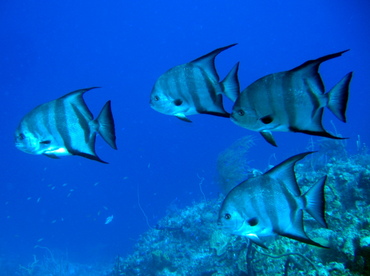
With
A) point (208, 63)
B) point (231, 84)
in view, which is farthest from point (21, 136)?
point (231, 84)

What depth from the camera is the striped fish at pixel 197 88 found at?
A: 2.05 meters

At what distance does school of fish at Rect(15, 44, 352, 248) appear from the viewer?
1.75 m

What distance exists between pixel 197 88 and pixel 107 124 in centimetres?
78

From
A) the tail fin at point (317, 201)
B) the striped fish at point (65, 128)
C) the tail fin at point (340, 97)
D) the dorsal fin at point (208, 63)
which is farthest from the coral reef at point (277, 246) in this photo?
the striped fish at point (65, 128)

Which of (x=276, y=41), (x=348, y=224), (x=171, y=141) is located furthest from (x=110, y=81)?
(x=348, y=224)

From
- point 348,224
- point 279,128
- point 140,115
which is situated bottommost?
point 140,115

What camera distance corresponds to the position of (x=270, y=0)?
124m

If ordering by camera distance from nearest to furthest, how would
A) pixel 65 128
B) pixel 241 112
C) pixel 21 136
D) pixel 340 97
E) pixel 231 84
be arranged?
1. pixel 340 97
2. pixel 241 112
3. pixel 231 84
4. pixel 65 128
5. pixel 21 136

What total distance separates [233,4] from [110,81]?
6878 centimetres

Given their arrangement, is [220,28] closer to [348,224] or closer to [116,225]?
[116,225]

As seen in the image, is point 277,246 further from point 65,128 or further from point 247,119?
point 65,128

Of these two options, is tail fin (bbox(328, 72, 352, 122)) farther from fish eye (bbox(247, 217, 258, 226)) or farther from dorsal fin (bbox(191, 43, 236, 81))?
fish eye (bbox(247, 217, 258, 226))

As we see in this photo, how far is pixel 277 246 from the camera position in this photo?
5.23 meters

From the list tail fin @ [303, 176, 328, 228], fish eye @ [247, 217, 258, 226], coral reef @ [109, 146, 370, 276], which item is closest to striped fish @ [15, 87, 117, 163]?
fish eye @ [247, 217, 258, 226]
